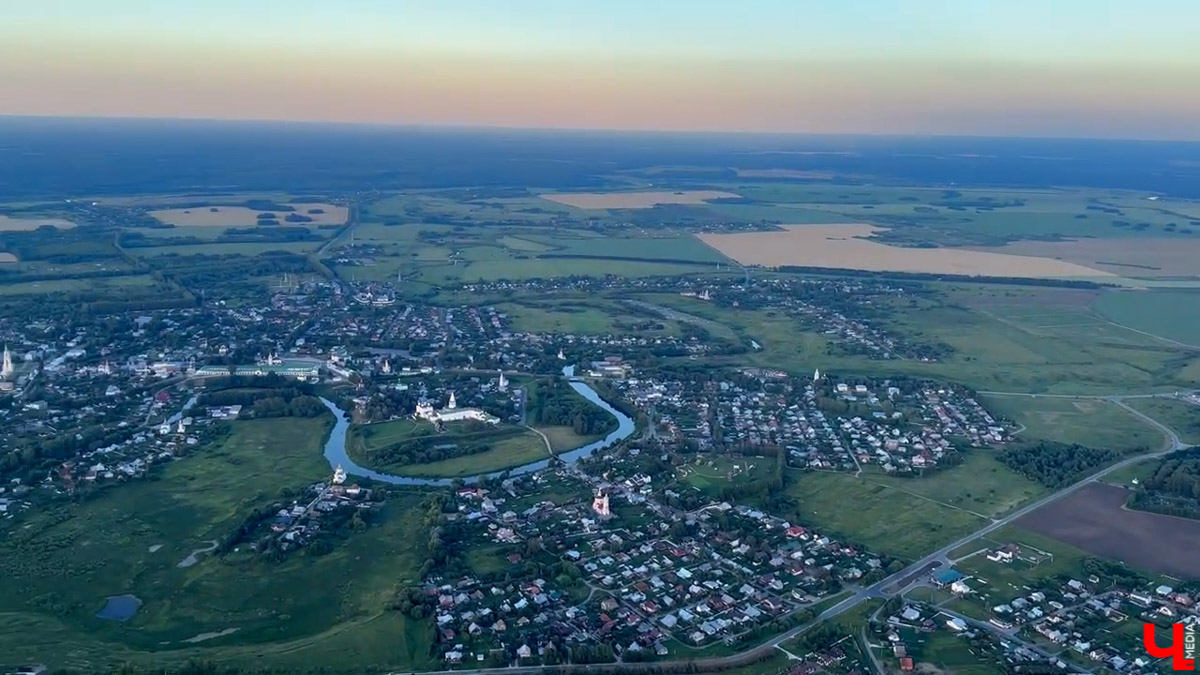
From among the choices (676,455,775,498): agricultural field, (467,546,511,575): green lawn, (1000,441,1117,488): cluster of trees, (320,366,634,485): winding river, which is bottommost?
(320,366,634,485): winding river

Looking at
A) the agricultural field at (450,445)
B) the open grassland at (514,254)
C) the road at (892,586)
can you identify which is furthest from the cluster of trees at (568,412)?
the open grassland at (514,254)

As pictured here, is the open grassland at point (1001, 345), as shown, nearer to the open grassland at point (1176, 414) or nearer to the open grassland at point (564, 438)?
the open grassland at point (1176, 414)

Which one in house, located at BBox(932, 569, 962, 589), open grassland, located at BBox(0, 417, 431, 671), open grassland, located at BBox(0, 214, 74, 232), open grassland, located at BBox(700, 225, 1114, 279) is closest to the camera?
open grassland, located at BBox(0, 417, 431, 671)

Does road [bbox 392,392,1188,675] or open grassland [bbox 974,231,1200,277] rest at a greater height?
open grassland [bbox 974,231,1200,277]

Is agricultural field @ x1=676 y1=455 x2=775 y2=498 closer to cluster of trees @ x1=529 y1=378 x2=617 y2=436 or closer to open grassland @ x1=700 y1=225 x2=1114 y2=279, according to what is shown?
cluster of trees @ x1=529 y1=378 x2=617 y2=436

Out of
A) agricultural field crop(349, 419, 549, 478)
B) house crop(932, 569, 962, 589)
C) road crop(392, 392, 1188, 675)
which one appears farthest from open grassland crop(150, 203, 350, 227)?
house crop(932, 569, 962, 589)

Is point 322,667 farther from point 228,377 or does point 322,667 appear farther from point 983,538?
point 228,377

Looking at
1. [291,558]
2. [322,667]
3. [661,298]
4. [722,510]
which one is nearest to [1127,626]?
[722,510]
